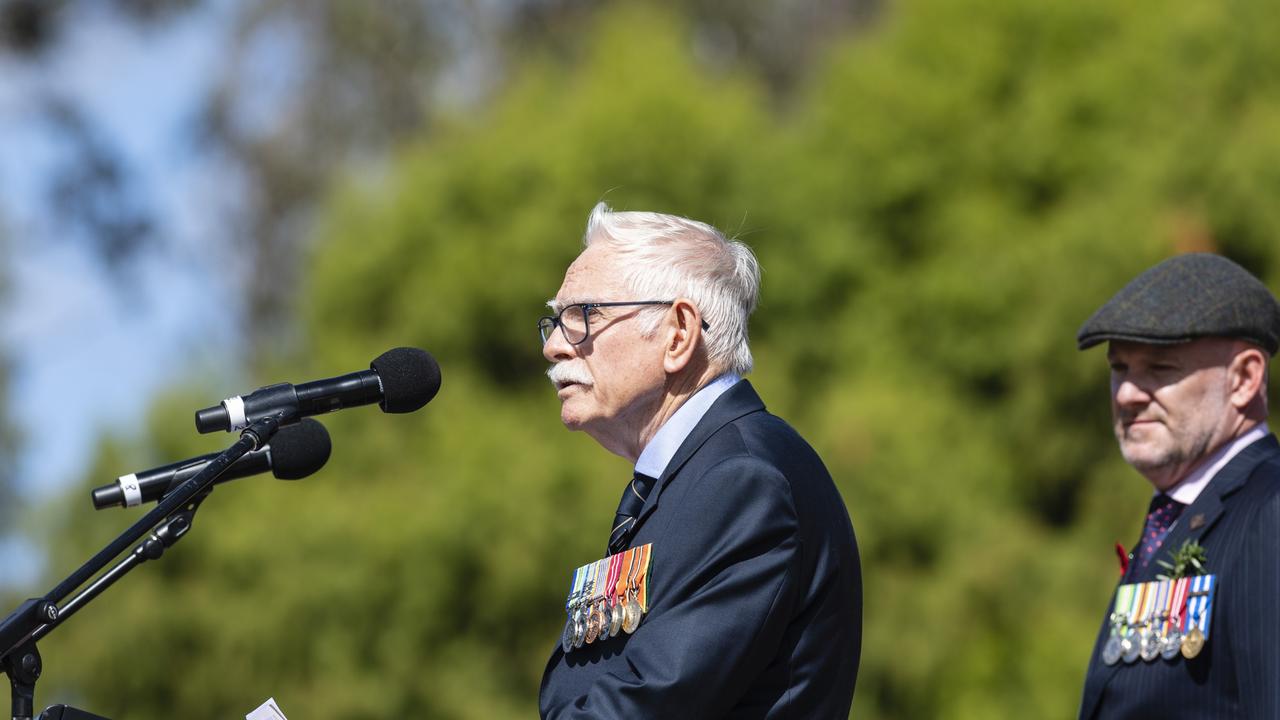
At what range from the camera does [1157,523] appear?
322cm

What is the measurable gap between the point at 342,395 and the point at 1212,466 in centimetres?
170

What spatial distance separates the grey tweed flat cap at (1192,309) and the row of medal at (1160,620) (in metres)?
0.48

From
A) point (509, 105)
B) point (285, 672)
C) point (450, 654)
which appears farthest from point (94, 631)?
point (509, 105)

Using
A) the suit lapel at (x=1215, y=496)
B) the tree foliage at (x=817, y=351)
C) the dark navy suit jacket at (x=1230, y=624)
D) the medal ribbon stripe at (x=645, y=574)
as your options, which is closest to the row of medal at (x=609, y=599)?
the medal ribbon stripe at (x=645, y=574)

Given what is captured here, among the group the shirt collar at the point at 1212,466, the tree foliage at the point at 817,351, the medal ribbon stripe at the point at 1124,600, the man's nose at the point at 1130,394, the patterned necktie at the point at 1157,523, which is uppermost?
the tree foliage at the point at 817,351

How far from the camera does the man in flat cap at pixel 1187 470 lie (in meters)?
2.88

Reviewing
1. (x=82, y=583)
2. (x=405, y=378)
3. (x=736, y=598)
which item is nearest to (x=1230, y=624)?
(x=736, y=598)

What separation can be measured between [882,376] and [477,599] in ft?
9.73

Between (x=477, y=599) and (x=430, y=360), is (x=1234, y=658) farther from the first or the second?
(x=477, y=599)

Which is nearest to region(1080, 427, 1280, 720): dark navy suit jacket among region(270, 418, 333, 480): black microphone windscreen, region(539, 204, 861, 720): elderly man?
region(539, 204, 861, 720): elderly man

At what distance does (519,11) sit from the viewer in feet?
51.9

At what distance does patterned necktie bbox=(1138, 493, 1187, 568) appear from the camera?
3164 mm

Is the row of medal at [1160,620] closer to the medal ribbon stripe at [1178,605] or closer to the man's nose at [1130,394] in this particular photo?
the medal ribbon stripe at [1178,605]

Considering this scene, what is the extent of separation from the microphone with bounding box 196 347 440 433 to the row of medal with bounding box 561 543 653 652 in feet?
1.37
